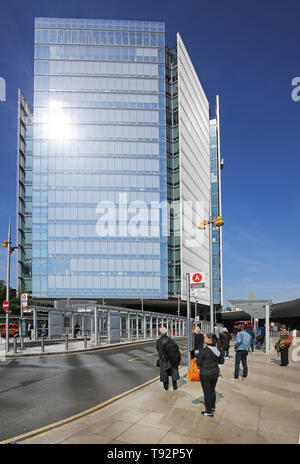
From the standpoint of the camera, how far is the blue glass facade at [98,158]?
76.7 metres

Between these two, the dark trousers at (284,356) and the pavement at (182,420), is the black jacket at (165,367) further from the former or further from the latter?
the dark trousers at (284,356)

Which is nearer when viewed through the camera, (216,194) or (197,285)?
(197,285)

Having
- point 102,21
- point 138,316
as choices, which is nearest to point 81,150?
point 102,21

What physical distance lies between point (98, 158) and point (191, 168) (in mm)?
22919

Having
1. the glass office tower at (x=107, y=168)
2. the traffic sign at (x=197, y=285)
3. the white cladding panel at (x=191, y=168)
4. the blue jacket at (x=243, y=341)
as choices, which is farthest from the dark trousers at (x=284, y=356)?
the glass office tower at (x=107, y=168)

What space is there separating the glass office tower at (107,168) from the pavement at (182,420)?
67.2m

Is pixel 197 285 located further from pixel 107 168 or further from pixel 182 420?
pixel 107 168

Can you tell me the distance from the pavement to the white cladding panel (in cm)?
6830

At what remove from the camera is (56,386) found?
11.2m

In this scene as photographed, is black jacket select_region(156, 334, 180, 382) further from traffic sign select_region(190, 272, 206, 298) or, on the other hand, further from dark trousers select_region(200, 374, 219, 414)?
traffic sign select_region(190, 272, 206, 298)

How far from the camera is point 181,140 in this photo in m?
83.9

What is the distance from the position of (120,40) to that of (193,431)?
8879 cm

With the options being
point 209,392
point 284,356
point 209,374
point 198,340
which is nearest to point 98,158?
point 284,356

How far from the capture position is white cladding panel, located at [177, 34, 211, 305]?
83062 millimetres
